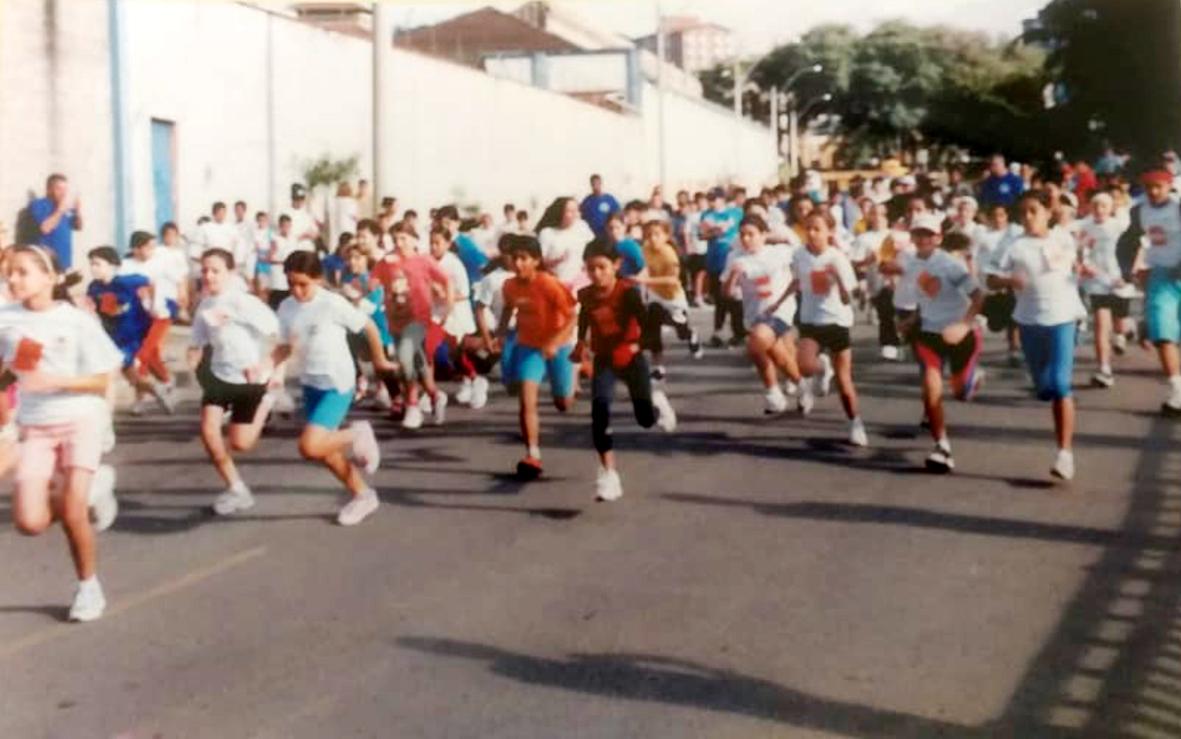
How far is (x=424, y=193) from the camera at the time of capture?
3006cm

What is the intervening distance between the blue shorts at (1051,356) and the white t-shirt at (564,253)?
430 centimetres

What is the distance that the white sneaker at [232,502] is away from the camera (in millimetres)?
8842

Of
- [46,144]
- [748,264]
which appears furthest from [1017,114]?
[46,144]

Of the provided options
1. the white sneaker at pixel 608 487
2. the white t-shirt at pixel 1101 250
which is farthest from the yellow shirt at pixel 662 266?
the white sneaker at pixel 608 487

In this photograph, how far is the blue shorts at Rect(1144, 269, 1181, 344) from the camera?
11477 millimetres

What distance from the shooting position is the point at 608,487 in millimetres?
8922

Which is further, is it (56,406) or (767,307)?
(767,307)

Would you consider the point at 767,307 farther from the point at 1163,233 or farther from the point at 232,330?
the point at 232,330

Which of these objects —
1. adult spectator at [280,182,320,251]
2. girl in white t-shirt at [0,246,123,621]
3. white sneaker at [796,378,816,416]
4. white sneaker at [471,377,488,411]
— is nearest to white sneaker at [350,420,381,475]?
girl in white t-shirt at [0,246,123,621]

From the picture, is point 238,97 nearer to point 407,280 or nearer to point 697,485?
point 407,280

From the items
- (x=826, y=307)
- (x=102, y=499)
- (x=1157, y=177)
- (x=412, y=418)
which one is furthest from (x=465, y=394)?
(x=102, y=499)

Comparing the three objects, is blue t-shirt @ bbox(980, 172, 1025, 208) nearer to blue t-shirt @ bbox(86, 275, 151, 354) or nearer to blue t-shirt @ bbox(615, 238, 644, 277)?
blue t-shirt @ bbox(615, 238, 644, 277)

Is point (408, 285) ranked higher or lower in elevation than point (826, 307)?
higher

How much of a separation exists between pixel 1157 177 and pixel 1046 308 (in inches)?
81.2
